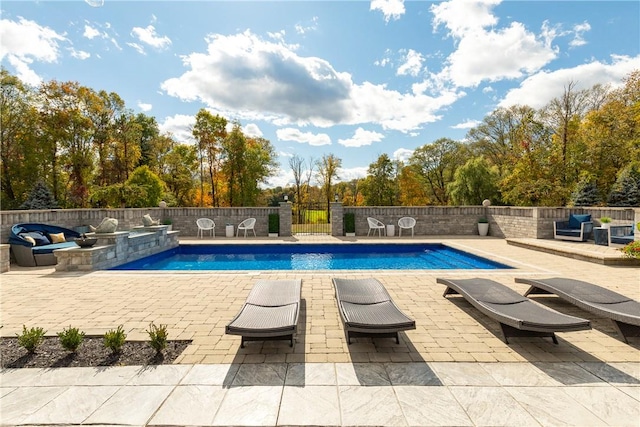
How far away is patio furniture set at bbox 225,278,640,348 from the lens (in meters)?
2.64

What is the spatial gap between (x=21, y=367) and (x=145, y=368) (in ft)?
3.70

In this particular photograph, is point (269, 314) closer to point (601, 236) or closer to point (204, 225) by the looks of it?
point (204, 225)

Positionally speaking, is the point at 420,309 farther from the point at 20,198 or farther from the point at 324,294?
the point at 20,198

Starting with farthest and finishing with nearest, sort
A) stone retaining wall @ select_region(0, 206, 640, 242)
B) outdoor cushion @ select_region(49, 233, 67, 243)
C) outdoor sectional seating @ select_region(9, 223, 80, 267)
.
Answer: stone retaining wall @ select_region(0, 206, 640, 242) < outdoor cushion @ select_region(49, 233, 67, 243) < outdoor sectional seating @ select_region(9, 223, 80, 267)

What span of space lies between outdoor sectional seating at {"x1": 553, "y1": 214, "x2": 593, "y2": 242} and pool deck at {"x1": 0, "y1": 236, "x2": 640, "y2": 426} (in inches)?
300

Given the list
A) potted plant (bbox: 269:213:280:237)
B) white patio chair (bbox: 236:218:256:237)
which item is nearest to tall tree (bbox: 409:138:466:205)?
potted plant (bbox: 269:213:280:237)

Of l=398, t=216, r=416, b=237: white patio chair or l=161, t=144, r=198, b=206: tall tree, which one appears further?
l=161, t=144, r=198, b=206: tall tree

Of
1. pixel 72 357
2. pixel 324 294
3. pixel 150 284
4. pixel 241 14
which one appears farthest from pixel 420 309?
pixel 241 14

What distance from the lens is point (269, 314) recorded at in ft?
9.79

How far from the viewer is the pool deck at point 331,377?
1902 mm

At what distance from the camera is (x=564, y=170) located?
16.0m

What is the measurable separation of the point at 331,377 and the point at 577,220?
11668 millimetres

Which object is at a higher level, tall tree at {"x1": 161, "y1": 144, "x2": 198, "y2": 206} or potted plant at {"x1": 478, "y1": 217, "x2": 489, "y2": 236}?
tall tree at {"x1": 161, "y1": 144, "x2": 198, "y2": 206}

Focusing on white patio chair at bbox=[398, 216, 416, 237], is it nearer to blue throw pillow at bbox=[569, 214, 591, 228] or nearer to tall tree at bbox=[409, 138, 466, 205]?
blue throw pillow at bbox=[569, 214, 591, 228]
